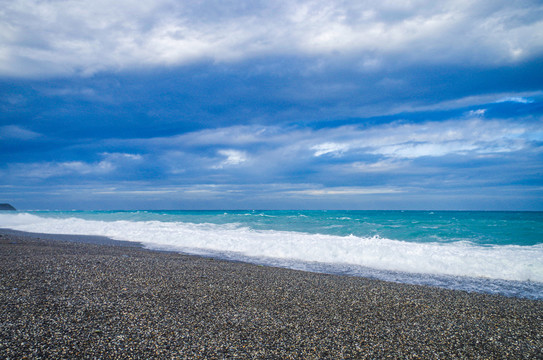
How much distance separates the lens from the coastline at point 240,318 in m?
4.38

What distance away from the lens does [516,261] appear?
11.8 metres

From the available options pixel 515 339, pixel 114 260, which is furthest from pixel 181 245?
pixel 515 339

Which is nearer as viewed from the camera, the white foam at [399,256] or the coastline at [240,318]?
the coastline at [240,318]

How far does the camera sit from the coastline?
4.38m

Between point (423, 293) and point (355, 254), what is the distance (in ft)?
20.0

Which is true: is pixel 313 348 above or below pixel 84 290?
below

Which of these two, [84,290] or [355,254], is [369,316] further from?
[355,254]

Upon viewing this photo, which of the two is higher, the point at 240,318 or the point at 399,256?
the point at 240,318

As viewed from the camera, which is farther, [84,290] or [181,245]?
[181,245]

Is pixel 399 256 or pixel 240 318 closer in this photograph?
pixel 240 318

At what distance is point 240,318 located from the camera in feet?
18.0

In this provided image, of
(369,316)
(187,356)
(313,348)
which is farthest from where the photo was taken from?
(369,316)

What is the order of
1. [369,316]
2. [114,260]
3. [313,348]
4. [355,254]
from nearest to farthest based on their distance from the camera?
[313,348] → [369,316] → [114,260] → [355,254]

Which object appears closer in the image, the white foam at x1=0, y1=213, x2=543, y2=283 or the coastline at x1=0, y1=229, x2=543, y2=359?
the coastline at x1=0, y1=229, x2=543, y2=359
